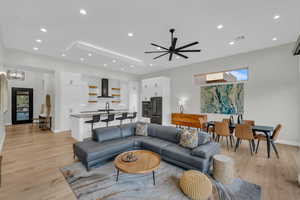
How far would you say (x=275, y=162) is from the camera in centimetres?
312

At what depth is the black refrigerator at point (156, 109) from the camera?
7449 millimetres

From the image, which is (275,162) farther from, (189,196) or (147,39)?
(147,39)

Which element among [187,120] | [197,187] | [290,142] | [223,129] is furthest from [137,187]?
[290,142]

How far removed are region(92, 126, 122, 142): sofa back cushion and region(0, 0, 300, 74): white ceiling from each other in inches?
109

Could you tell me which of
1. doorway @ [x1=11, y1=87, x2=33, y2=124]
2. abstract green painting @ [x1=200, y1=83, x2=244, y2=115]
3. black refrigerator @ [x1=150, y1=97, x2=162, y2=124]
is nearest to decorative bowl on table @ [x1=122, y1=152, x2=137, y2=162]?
abstract green painting @ [x1=200, y1=83, x2=244, y2=115]

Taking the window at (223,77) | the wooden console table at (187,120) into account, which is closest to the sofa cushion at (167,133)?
the wooden console table at (187,120)

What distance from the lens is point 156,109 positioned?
7617 millimetres

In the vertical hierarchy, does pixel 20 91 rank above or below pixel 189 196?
above

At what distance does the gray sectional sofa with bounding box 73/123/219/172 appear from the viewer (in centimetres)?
259

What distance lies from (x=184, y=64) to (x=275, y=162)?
17.3ft

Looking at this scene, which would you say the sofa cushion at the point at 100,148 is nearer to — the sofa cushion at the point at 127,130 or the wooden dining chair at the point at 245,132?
the sofa cushion at the point at 127,130

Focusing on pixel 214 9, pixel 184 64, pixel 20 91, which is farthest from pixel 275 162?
pixel 20 91

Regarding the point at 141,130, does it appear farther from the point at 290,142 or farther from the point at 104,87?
the point at 290,142

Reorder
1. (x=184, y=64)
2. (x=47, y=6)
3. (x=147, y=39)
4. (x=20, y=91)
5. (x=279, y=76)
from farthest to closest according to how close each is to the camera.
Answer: (x=20, y=91), (x=184, y=64), (x=279, y=76), (x=147, y=39), (x=47, y=6)
